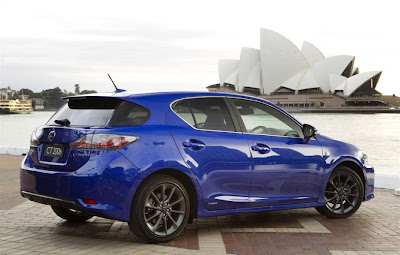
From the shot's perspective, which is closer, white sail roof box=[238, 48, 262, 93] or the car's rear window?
the car's rear window

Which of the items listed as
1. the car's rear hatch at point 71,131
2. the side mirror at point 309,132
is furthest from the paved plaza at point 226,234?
the side mirror at point 309,132

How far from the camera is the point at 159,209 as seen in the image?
530cm

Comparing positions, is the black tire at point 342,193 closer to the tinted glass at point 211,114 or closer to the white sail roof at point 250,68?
the tinted glass at point 211,114

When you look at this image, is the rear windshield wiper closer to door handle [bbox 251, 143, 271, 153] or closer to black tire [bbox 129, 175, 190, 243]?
black tire [bbox 129, 175, 190, 243]

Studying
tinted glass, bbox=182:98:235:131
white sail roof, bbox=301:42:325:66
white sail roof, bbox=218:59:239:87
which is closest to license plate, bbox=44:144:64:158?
tinted glass, bbox=182:98:235:131

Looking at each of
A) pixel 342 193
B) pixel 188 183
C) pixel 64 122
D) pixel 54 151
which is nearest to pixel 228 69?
pixel 342 193

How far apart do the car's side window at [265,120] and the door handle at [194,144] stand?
2.28 feet

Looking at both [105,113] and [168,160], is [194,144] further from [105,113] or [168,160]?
[105,113]

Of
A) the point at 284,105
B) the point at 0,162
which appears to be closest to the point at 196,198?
the point at 0,162

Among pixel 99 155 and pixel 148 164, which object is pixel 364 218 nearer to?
pixel 148 164

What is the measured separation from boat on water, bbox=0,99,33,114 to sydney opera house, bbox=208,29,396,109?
3924 centimetres

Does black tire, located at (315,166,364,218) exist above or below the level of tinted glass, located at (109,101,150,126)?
below

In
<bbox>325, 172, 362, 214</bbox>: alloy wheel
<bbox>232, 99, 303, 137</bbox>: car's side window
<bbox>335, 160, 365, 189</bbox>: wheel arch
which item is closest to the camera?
<bbox>232, 99, 303, 137</bbox>: car's side window

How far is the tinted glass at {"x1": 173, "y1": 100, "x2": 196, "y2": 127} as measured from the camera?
561 centimetres
